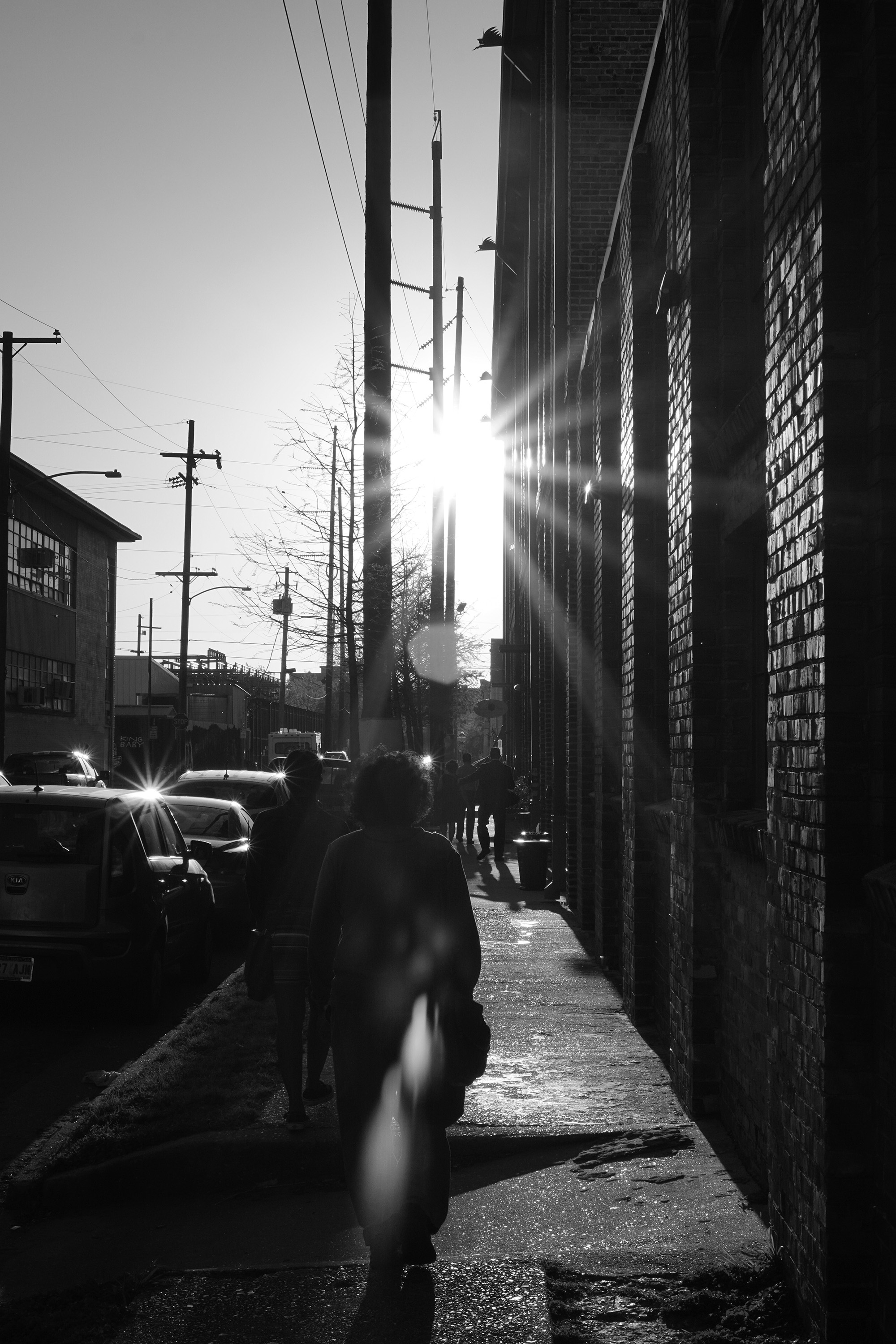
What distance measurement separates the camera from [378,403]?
1055cm

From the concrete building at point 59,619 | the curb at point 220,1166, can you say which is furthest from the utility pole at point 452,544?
the curb at point 220,1166

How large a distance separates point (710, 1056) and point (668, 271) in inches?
153

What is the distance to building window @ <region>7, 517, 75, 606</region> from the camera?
44.3 metres

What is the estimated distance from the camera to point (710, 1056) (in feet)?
20.2

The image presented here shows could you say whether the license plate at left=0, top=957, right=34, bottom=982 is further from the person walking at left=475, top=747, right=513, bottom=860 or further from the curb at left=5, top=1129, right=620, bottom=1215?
the person walking at left=475, top=747, right=513, bottom=860

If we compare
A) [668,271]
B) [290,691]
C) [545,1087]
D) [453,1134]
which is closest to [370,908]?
[453,1134]

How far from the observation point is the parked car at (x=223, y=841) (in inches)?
516

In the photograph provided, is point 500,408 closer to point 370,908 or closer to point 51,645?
point 51,645

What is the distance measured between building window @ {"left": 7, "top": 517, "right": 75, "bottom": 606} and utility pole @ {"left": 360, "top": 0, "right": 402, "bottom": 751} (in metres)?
33.4

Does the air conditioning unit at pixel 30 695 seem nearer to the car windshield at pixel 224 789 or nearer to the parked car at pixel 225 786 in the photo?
the parked car at pixel 225 786

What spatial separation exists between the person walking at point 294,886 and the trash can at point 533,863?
10.7 m

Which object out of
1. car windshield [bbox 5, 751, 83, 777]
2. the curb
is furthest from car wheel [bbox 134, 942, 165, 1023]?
car windshield [bbox 5, 751, 83, 777]

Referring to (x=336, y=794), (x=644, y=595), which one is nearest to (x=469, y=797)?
(x=336, y=794)

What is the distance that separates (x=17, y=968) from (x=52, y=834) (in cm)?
90
